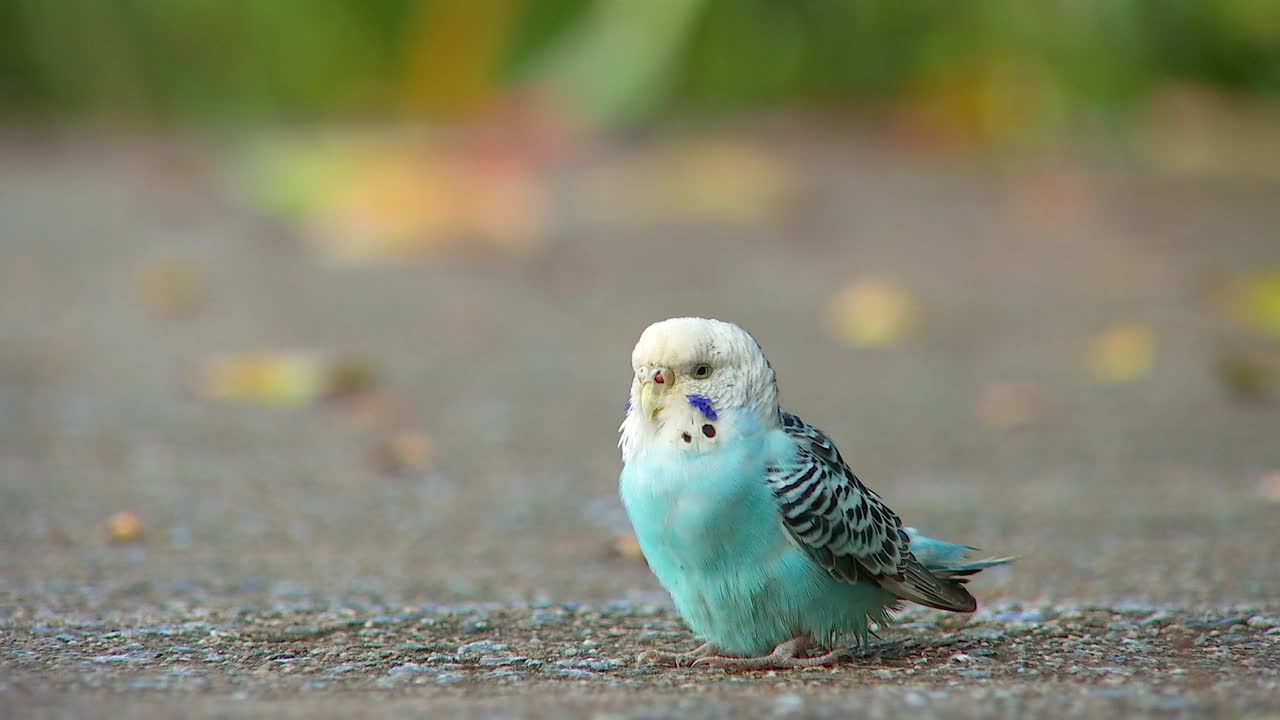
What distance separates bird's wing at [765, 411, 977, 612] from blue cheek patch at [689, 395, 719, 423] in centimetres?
13

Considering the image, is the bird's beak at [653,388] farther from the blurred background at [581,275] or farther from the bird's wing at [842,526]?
the blurred background at [581,275]

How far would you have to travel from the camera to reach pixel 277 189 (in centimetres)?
814

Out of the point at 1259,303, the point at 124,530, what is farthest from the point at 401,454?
the point at 1259,303

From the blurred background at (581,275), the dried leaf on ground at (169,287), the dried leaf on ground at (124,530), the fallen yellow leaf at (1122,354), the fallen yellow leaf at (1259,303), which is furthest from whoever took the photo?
the dried leaf on ground at (169,287)

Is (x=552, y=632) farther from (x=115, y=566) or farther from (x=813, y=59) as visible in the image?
(x=813, y=59)

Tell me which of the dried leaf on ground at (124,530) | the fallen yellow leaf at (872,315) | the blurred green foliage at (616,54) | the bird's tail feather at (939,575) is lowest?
the bird's tail feather at (939,575)

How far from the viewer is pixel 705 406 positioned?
8.54 ft

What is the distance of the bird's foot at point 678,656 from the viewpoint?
8.98 feet

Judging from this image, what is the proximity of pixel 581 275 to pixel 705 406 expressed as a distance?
439 cm

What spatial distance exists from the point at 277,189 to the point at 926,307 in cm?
355

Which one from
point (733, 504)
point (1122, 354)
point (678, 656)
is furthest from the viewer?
point (1122, 354)

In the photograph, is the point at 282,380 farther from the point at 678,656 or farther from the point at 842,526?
the point at 842,526

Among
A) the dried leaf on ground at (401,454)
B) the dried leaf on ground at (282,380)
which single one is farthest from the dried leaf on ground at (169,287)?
the dried leaf on ground at (401,454)

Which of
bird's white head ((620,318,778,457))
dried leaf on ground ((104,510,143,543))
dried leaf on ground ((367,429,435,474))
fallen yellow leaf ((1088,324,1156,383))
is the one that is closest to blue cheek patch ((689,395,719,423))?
bird's white head ((620,318,778,457))
